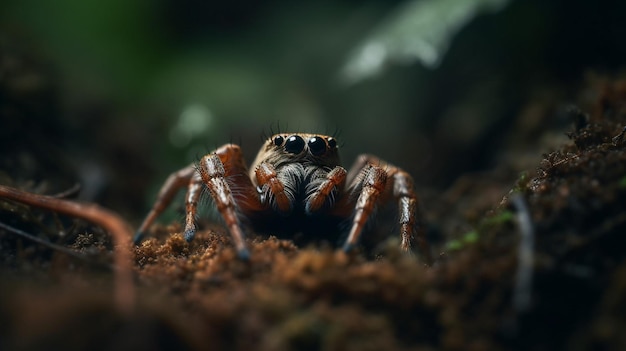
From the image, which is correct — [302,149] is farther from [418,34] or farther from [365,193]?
[418,34]

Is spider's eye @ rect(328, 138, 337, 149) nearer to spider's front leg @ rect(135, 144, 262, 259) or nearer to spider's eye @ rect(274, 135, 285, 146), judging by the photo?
spider's eye @ rect(274, 135, 285, 146)

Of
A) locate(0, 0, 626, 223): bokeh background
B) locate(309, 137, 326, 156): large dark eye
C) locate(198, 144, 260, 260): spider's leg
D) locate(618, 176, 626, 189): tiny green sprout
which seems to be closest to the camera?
locate(618, 176, 626, 189): tiny green sprout

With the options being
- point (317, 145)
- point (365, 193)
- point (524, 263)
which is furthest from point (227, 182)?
point (524, 263)

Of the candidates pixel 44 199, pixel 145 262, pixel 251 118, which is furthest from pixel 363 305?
pixel 251 118

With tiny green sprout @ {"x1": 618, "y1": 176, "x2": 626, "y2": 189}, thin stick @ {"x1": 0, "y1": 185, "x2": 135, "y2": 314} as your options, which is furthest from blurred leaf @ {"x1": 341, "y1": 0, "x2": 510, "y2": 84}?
thin stick @ {"x1": 0, "y1": 185, "x2": 135, "y2": 314}

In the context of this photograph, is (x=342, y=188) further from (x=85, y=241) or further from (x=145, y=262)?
(x=85, y=241)

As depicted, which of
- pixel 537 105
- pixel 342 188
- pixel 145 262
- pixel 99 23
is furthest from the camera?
pixel 99 23
